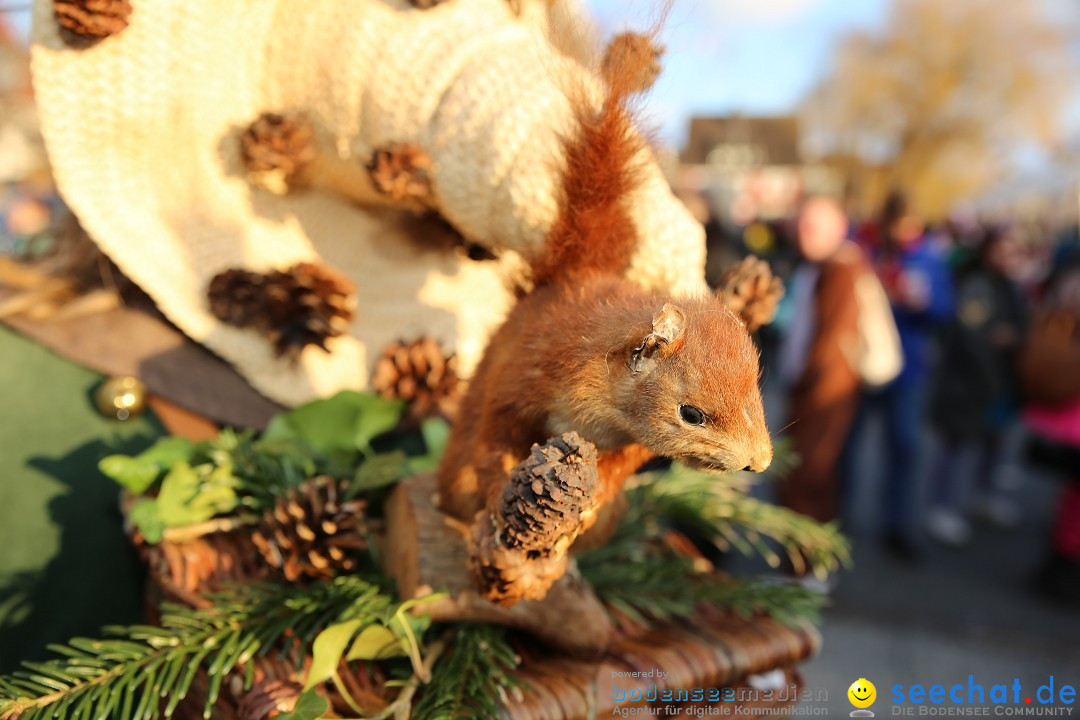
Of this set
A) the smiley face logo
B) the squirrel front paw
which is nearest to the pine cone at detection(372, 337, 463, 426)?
the squirrel front paw

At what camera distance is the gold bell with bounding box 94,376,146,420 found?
0.79 metres

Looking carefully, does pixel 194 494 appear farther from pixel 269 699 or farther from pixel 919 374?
pixel 919 374

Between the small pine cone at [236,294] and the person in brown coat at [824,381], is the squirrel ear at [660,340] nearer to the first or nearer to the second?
the small pine cone at [236,294]

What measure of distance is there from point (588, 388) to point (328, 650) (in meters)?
0.28

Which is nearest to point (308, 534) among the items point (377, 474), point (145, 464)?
point (377, 474)

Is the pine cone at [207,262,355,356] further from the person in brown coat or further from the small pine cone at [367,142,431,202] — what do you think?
the person in brown coat

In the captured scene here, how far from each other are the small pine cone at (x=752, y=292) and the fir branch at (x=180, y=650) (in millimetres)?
369

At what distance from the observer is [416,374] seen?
0.84 m

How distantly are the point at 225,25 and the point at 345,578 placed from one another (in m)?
0.52

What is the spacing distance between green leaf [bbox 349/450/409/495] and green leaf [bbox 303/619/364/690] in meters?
0.13

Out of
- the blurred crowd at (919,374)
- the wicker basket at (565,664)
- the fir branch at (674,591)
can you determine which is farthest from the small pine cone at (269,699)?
the blurred crowd at (919,374)

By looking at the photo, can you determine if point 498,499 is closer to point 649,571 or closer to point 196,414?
point 649,571

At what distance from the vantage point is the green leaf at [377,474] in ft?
2.30

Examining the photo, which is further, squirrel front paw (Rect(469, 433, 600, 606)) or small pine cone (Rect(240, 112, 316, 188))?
small pine cone (Rect(240, 112, 316, 188))
